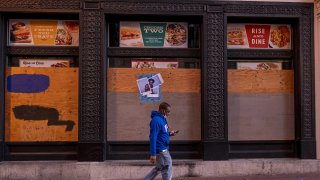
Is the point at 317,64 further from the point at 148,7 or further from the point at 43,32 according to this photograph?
the point at 43,32

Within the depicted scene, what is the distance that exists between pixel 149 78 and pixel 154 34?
1094 millimetres

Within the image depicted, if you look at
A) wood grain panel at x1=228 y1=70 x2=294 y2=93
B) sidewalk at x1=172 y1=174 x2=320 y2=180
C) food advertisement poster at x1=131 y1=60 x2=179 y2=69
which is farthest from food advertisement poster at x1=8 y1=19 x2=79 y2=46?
sidewalk at x1=172 y1=174 x2=320 y2=180

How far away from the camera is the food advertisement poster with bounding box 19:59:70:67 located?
39.8ft

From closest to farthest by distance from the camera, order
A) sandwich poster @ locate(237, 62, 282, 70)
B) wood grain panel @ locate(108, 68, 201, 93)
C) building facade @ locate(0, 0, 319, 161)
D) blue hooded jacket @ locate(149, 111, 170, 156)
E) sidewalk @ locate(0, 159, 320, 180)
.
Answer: blue hooded jacket @ locate(149, 111, 170, 156) → sidewalk @ locate(0, 159, 320, 180) → building facade @ locate(0, 0, 319, 161) → wood grain panel @ locate(108, 68, 201, 93) → sandwich poster @ locate(237, 62, 282, 70)

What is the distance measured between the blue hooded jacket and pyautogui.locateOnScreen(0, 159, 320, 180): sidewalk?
2655 mm

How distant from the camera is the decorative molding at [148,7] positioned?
471 inches

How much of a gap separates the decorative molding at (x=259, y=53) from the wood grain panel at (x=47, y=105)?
3893mm

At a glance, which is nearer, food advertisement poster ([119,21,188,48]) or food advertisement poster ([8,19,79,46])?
food advertisement poster ([8,19,79,46])

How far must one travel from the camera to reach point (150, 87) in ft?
40.3

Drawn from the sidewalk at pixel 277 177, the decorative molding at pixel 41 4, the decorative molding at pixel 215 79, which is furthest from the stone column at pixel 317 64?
the decorative molding at pixel 41 4

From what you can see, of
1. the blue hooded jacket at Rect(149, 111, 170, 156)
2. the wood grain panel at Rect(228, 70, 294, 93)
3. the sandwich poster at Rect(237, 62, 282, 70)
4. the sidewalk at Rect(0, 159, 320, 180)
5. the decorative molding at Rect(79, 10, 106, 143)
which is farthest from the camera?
the sandwich poster at Rect(237, 62, 282, 70)

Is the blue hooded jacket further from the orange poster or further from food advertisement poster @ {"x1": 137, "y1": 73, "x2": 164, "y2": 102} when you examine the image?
the orange poster

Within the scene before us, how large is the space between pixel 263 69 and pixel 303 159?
7.86 feet

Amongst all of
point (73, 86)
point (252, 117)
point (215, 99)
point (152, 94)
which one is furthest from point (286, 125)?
point (73, 86)
